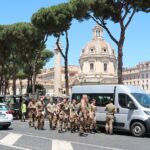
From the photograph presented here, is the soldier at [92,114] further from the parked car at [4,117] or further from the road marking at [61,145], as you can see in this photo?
the road marking at [61,145]

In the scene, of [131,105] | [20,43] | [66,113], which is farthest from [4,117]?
[20,43]

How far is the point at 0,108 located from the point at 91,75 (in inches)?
5112

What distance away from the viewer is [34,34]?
147 feet

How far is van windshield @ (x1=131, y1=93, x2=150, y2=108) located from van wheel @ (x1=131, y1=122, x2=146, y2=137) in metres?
0.81

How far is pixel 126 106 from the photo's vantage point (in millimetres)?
18812

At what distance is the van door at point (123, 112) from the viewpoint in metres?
18.6

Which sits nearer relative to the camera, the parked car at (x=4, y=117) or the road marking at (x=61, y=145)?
the road marking at (x=61, y=145)

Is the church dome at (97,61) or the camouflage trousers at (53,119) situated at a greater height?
the church dome at (97,61)

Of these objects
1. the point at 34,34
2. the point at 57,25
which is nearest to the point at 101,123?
the point at 57,25

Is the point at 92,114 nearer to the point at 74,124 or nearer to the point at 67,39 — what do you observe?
the point at 74,124

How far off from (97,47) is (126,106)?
135801 mm

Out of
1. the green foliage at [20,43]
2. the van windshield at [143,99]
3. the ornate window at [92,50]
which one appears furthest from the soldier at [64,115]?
the ornate window at [92,50]

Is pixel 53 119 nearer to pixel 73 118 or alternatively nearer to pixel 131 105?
pixel 73 118

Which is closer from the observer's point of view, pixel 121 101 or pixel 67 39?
pixel 121 101
